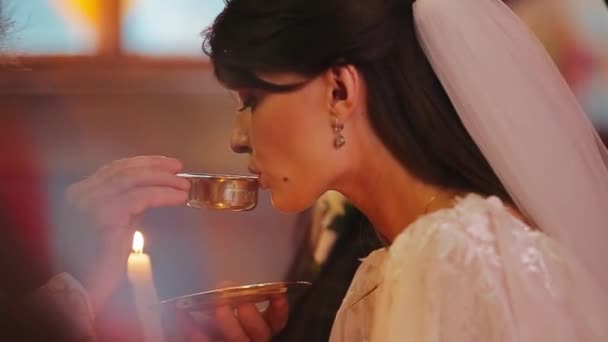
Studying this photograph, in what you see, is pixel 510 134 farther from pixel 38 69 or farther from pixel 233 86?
pixel 38 69

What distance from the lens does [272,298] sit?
969 mm

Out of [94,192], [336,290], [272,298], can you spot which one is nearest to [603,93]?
[336,290]

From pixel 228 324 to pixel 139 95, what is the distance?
1.32ft

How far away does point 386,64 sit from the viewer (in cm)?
79

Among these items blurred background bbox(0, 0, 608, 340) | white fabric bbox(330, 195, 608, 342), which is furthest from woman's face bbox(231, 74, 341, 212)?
blurred background bbox(0, 0, 608, 340)

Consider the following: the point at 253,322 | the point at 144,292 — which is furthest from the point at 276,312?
the point at 144,292

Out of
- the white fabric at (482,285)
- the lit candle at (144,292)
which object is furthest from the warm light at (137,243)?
the white fabric at (482,285)

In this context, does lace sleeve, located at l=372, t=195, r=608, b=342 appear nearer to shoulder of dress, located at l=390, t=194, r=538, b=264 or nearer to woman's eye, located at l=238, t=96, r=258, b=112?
shoulder of dress, located at l=390, t=194, r=538, b=264

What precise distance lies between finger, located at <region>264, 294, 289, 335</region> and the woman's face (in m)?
0.16

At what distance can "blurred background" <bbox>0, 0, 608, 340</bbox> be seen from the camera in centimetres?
117

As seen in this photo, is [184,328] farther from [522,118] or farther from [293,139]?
[522,118]

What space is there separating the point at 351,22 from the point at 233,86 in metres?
0.14

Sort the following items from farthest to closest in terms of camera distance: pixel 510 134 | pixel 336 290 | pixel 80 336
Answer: pixel 336 290 < pixel 80 336 < pixel 510 134

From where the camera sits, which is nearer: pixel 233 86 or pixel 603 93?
pixel 233 86
